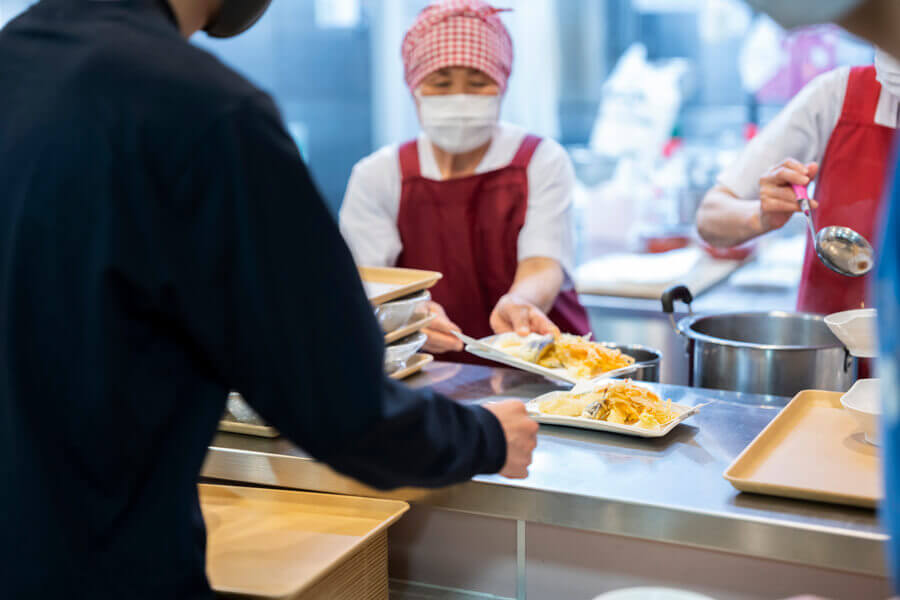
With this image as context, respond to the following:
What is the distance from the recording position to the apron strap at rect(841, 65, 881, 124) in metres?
2.26

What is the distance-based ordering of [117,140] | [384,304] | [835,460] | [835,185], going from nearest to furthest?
[117,140]
[835,460]
[384,304]
[835,185]

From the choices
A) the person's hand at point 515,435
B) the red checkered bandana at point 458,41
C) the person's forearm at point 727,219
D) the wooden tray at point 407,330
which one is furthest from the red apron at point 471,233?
the person's hand at point 515,435

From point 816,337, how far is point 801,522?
0.95 meters

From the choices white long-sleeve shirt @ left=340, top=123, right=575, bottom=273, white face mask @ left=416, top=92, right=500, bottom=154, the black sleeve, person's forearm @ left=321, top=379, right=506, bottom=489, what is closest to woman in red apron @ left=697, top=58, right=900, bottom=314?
white long-sleeve shirt @ left=340, top=123, right=575, bottom=273

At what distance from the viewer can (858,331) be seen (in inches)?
61.1

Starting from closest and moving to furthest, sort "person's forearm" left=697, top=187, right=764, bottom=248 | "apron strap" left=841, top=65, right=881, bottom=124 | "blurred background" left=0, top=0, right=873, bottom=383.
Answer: "apron strap" left=841, top=65, right=881, bottom=124 → "person's forearm" left=697, top=187, right=764, bottom=248 → "blurred background" left=0, top=0, right=873, bottom=383

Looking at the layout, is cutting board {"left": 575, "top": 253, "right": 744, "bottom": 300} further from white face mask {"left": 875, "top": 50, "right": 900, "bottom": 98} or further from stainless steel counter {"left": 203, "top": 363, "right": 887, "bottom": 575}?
stainless steel counter {"left": 203, "top": 363, "right": 887, "bottom": 575}

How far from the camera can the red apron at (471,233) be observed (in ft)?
8.64

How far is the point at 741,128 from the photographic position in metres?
4.16

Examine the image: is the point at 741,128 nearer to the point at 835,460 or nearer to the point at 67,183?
the point at 835,460

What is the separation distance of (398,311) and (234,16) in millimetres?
811

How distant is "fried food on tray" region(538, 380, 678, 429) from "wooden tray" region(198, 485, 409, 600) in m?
0.37

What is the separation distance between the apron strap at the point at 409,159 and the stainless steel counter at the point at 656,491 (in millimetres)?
1224

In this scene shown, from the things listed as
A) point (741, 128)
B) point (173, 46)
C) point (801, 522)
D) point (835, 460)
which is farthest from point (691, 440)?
point (741, 128)
